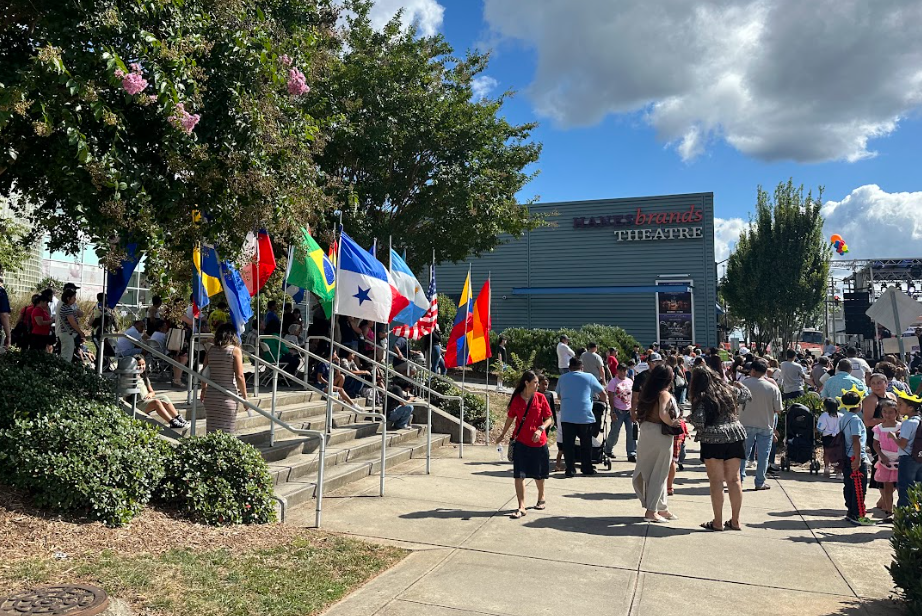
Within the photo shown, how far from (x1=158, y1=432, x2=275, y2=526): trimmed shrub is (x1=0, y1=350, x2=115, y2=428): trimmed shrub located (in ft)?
3.33

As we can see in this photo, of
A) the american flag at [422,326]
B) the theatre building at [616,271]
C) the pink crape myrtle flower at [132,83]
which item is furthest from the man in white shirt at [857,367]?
the theatre building at [616,271]

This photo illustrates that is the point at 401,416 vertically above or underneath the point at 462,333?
underneath

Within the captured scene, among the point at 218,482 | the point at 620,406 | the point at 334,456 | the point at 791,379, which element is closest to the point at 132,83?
the point at 218,482

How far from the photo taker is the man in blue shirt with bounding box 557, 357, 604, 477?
9.48m

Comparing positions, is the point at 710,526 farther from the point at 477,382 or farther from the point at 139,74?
the point at 477,382

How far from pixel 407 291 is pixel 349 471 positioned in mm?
3296

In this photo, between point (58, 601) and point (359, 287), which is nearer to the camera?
point (58, 601)

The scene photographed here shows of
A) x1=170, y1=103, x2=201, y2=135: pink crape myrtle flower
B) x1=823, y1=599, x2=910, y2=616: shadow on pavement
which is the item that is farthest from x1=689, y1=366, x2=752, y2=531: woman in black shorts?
x1=170, y1=103, x2=201, y2=135: pink crape myrtle flower

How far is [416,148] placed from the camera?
609 inches

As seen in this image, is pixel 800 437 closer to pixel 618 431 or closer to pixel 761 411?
pixel 761 411

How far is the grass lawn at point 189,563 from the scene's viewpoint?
4441 mm

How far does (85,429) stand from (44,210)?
2995 millimetres

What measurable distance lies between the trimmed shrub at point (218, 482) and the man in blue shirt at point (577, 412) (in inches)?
179

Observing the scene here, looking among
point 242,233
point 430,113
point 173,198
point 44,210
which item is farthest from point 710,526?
point 430,113
